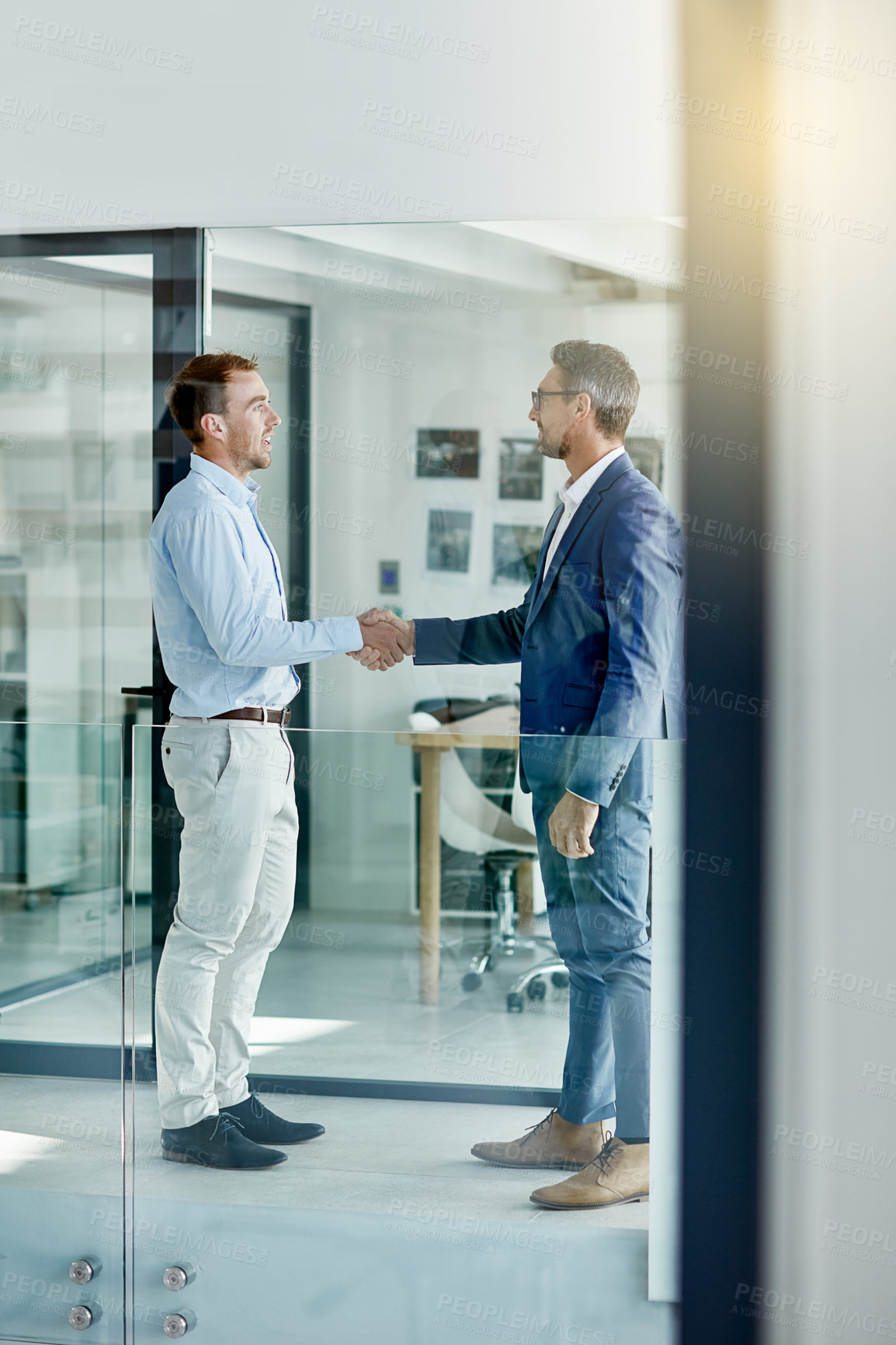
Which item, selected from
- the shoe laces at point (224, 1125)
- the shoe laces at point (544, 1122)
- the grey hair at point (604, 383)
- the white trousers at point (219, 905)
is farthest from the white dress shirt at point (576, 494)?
the shoe laces at point (224, 1125)

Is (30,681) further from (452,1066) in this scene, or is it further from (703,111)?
(703,111)

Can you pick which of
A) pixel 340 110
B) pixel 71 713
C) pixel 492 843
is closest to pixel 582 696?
pixel 492 843

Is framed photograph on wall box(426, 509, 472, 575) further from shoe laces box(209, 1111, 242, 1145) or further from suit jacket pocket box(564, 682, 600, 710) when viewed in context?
shoe laces box(209, 1111, 242, 1145)

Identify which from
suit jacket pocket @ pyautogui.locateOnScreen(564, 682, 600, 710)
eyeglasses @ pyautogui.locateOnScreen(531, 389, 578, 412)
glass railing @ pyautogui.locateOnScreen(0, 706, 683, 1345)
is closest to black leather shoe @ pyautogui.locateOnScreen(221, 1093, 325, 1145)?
glass railing @ pyautogui.locateOnScreen(0, 706, 683, 1345)

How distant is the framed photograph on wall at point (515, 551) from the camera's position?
345cm

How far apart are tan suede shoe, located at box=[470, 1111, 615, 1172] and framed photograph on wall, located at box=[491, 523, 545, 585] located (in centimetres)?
168

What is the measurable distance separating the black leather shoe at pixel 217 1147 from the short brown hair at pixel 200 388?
5.19 feet

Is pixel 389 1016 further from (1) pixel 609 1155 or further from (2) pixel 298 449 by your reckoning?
(2) pixel 298 449

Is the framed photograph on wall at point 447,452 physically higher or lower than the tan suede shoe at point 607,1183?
higher

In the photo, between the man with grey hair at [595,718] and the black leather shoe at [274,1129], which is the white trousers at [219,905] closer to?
the black leather shoe at [274,1129]

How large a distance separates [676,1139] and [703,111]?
151 cm

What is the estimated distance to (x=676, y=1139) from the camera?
6.30 ft

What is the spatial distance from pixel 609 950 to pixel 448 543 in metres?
1.68

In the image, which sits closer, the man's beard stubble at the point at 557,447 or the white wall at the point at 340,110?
the white wall at the point at 340,110
